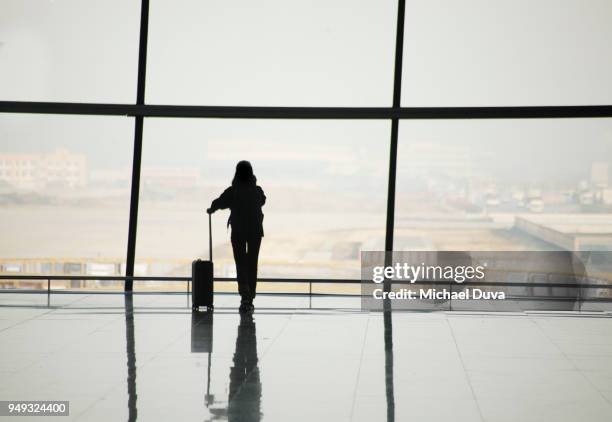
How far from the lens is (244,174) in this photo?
758 centimetres

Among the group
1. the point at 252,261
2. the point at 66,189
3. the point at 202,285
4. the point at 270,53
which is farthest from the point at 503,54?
the point at 66,189

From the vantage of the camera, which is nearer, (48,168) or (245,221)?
(245,221)

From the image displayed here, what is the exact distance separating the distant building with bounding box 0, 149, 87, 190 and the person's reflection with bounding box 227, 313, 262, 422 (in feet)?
9.93

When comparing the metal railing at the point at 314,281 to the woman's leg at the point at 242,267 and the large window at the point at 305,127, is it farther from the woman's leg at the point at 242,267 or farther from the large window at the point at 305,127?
the woman's leg at the point at 242,267

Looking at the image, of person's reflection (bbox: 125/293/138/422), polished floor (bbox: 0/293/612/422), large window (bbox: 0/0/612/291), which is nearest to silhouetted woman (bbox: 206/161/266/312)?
polished floor (bbox: 0/293/612/422)

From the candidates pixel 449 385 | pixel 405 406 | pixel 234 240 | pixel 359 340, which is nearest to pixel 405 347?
pixel 359 340

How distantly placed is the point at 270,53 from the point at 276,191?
1.25m

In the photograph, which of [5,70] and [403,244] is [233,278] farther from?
[5,70]

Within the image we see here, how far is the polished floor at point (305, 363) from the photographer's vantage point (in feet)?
13.6

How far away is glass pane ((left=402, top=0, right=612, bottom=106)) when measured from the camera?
834cm

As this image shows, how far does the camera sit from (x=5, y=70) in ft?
28.6

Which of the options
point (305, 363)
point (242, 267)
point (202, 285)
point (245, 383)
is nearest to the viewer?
point (245, 383)

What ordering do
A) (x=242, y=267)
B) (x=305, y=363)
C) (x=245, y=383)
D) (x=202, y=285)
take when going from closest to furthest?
(x=245, y=383)
(x=305, y=363)
(x=202, y=285)
(x=242, y=267)

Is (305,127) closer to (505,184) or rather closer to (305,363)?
(505,184)
